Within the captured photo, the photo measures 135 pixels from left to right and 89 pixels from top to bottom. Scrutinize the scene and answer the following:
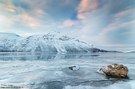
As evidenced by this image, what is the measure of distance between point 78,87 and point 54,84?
1.44 ft

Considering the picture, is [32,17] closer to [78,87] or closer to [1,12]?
[1,12]

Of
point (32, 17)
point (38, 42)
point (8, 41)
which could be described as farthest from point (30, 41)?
point (32, 17)

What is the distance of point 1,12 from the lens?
5.69 m

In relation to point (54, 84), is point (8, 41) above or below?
above

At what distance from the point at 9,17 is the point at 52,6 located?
1355 millimetres

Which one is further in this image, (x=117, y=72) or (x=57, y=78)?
(x=117, y=72)

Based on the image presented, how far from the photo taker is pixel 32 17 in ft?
20.5

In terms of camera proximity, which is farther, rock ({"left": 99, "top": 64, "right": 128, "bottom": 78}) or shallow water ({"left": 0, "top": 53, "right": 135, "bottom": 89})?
rock ({"left": 99, "top": 64, "right": 128, "bottom": 78})

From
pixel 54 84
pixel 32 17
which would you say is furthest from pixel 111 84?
pixel 32 17

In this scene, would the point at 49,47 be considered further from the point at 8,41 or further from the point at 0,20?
the point at 0,20

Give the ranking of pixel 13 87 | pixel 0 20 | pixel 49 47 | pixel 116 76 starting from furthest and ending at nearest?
pixel 49 47
pixel 0 20
pixel 116 76
pixel 13 87

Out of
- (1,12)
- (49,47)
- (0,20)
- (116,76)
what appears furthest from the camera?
(49,47)

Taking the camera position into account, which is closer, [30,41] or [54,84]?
[54,84]

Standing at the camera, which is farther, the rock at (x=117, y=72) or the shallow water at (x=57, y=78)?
the rock at (x=117, y=72)
